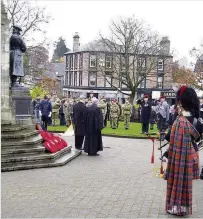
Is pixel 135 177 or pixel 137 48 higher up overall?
pixel 137 48

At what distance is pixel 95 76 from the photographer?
65.3 metres

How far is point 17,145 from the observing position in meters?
11.3

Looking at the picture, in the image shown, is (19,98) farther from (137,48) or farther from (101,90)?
(101,90)

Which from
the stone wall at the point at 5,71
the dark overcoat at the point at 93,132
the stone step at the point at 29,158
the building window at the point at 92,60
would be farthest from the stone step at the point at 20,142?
the building window at the point at 92,60

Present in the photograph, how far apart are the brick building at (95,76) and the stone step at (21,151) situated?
4378 centimetres

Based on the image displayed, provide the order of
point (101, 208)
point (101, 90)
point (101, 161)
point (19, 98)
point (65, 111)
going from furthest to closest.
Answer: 1. point (101, 90)
2. point (65, 111)
3. point (19, 98)
4. point (101, 161)
5. point (101, 208)

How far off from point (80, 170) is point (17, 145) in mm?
1860

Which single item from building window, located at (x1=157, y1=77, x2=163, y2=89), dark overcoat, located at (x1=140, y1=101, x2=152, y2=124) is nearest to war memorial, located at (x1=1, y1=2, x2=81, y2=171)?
dark overcoat, located at (x1=140, y1=101, x2=152, y2=124)

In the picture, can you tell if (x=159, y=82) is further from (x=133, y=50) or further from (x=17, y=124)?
(x=17, y=124)

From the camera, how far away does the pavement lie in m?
6.79

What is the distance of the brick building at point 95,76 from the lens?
190 feet

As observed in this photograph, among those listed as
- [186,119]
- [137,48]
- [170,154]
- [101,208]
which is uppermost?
[137,48]

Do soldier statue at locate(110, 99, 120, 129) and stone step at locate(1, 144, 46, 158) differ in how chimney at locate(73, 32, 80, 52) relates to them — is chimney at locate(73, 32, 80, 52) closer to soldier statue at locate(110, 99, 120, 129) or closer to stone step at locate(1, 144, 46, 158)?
soldier statue at locate(110, 99, 120, 129)

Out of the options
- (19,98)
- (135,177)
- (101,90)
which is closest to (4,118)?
(19,98)
